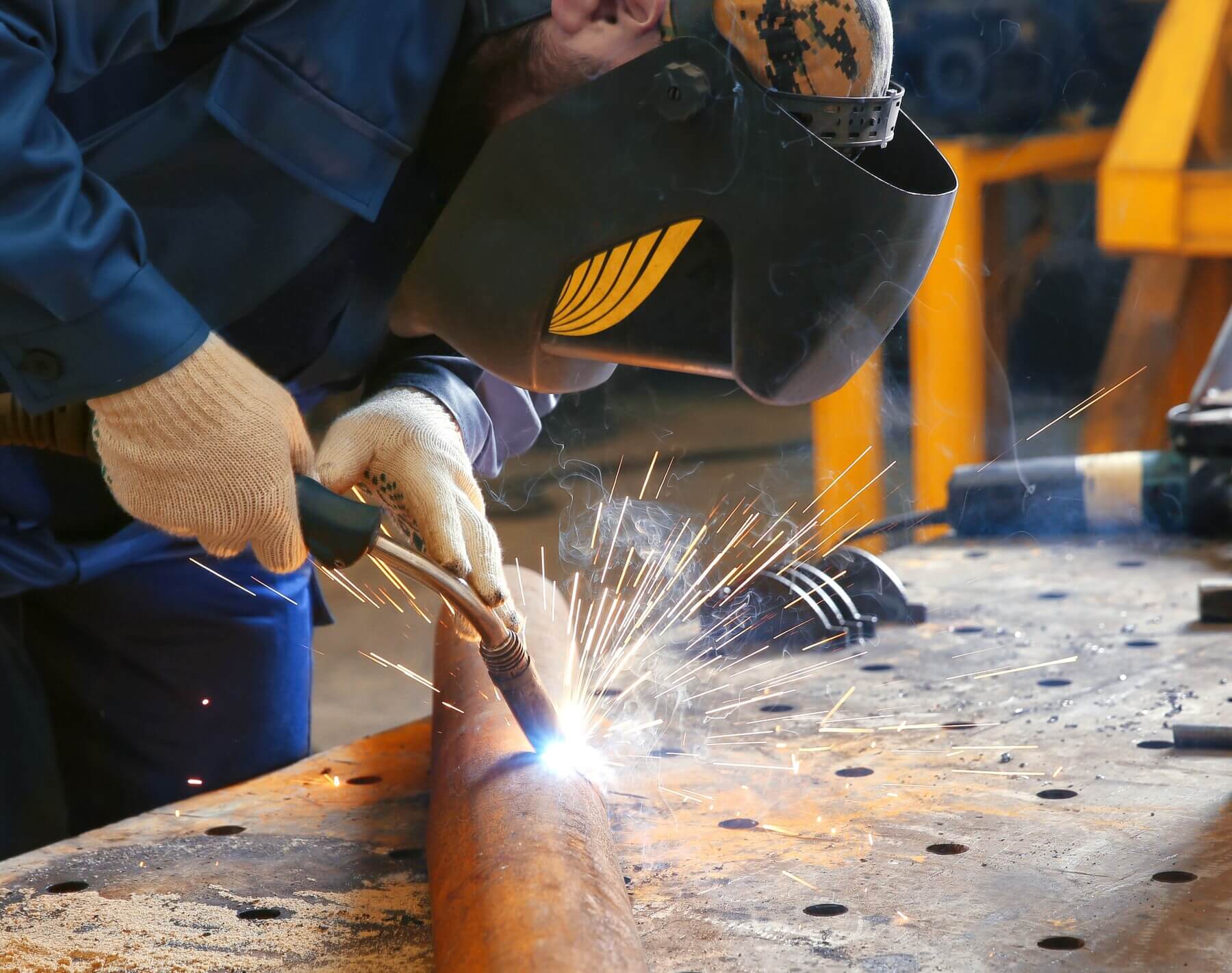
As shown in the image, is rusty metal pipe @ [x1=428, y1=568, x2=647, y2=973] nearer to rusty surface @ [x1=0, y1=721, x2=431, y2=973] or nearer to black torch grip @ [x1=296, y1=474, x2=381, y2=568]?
rusty surface @ [x1=0, y1=721, x2=431, y2=973]

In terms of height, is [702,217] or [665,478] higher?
[702,217]

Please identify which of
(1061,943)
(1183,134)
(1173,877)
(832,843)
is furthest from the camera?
(1183,134)

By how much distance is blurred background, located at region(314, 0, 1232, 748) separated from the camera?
181cm

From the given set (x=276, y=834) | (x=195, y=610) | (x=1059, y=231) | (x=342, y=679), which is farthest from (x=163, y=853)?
(x=342, y=679)

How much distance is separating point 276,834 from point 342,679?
316cm

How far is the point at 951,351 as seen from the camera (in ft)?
8.36

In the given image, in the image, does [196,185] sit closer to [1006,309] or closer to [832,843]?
[832,843]

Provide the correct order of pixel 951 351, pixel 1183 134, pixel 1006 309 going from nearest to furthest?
pixel 951 351 < pixel 1183 134 < pixel 1006 309

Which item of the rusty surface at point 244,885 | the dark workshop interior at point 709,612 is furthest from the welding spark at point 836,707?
the rusty surface at point 244,885

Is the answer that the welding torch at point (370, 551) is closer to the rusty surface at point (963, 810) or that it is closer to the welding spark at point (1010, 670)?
the rusty surface at point (963, 810)

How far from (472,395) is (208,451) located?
0.51 meters

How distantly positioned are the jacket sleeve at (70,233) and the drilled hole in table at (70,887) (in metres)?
0.43

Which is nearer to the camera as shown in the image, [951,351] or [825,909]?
[825,909]

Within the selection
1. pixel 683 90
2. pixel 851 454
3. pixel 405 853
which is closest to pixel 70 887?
pixel 405 853
